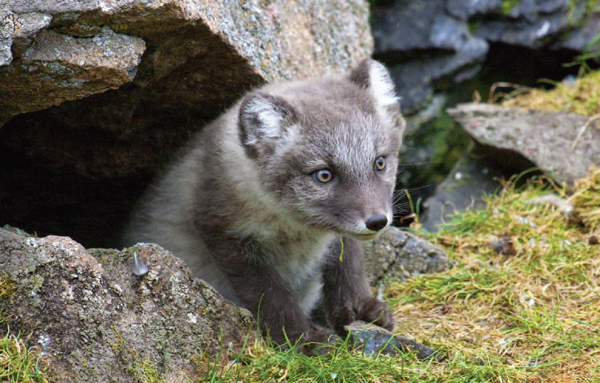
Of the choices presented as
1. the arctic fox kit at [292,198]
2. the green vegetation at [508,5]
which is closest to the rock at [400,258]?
the arctic fox kit at [292,198]

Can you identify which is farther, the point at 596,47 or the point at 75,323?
the point at 596,47

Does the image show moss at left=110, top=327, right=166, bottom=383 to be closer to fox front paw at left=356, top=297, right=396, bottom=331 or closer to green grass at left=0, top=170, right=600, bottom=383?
green grass at left=0, top=170, right=600, bottom=383

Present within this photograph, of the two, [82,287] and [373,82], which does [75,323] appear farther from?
[373,82]

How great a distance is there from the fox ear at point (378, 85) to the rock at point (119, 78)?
0.69 meters

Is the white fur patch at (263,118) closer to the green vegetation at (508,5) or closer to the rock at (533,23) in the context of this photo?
the rock at (533,23)

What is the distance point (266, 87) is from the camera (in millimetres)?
4293

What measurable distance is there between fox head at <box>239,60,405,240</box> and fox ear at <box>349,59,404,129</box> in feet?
0.39

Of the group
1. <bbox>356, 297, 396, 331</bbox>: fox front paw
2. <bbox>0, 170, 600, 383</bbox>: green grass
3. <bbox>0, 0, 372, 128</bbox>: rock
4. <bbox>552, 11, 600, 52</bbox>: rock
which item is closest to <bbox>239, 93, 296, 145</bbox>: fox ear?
<bbox>0, 0, 372, 128</bbox>: rock

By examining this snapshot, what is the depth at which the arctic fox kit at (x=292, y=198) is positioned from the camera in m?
3.59

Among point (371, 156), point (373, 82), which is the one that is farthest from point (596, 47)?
A: point (371, 156)

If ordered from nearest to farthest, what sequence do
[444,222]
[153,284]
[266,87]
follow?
1. [153,284]
2. [266,87]
3. [444,222]

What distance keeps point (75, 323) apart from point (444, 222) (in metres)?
3.41

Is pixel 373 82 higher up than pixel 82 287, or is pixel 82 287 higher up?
pixel 373 82

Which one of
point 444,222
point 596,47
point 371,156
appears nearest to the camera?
point 371,156
